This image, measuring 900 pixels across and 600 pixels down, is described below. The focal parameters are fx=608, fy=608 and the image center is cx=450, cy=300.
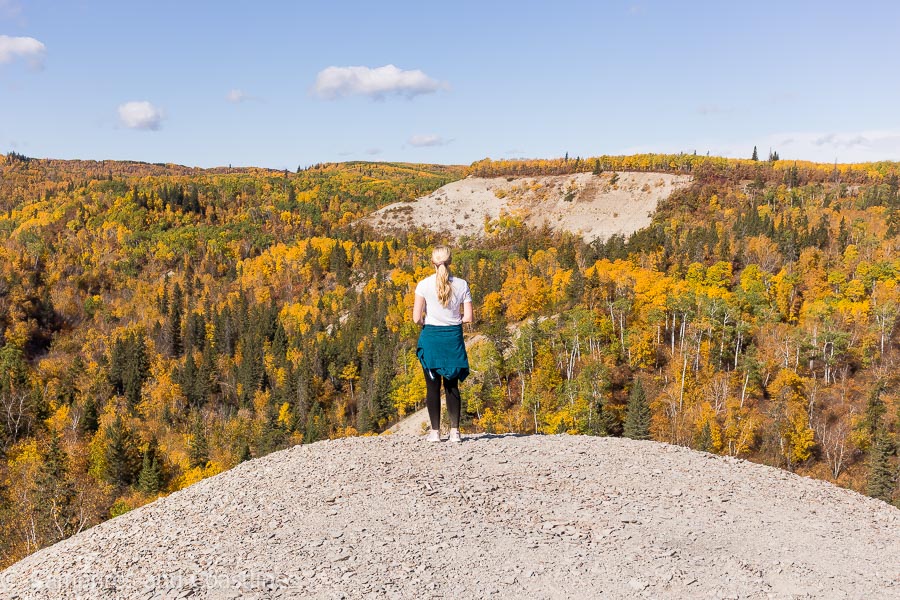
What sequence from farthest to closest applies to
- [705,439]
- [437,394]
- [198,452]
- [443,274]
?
1. [198,452]
2. [705,439]
3. [437,394]
4. [443,274]

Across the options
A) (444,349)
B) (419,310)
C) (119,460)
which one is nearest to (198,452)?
(119,460)

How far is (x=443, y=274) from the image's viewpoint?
31.7 ft

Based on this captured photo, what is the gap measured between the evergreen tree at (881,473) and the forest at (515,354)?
261 millimetres

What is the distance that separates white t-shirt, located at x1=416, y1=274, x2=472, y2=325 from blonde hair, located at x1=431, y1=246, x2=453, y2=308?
76mm

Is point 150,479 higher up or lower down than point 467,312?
lower down

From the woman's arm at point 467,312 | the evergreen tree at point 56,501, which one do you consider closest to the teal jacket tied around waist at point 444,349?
the woman's arm at point 467,312

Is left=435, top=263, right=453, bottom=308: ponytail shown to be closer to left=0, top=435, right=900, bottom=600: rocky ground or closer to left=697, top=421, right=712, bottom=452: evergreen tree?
left=0, top=435, right=900, bottom=600: rocky ground

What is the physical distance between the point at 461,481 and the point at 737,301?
3909 inches

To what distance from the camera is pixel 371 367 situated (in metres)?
110

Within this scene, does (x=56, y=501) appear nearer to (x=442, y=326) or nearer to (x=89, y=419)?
(x=442, y=326)

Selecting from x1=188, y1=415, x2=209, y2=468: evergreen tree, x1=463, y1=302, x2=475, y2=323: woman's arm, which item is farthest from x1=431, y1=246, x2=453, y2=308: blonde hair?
x1=188, y1=415, x2=209, y2=468: evergreen tree

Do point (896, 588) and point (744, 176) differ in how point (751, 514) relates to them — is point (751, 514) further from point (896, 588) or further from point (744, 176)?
point (744, 176)

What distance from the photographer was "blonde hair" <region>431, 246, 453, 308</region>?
31.7ft

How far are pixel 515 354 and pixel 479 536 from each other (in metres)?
75.5
